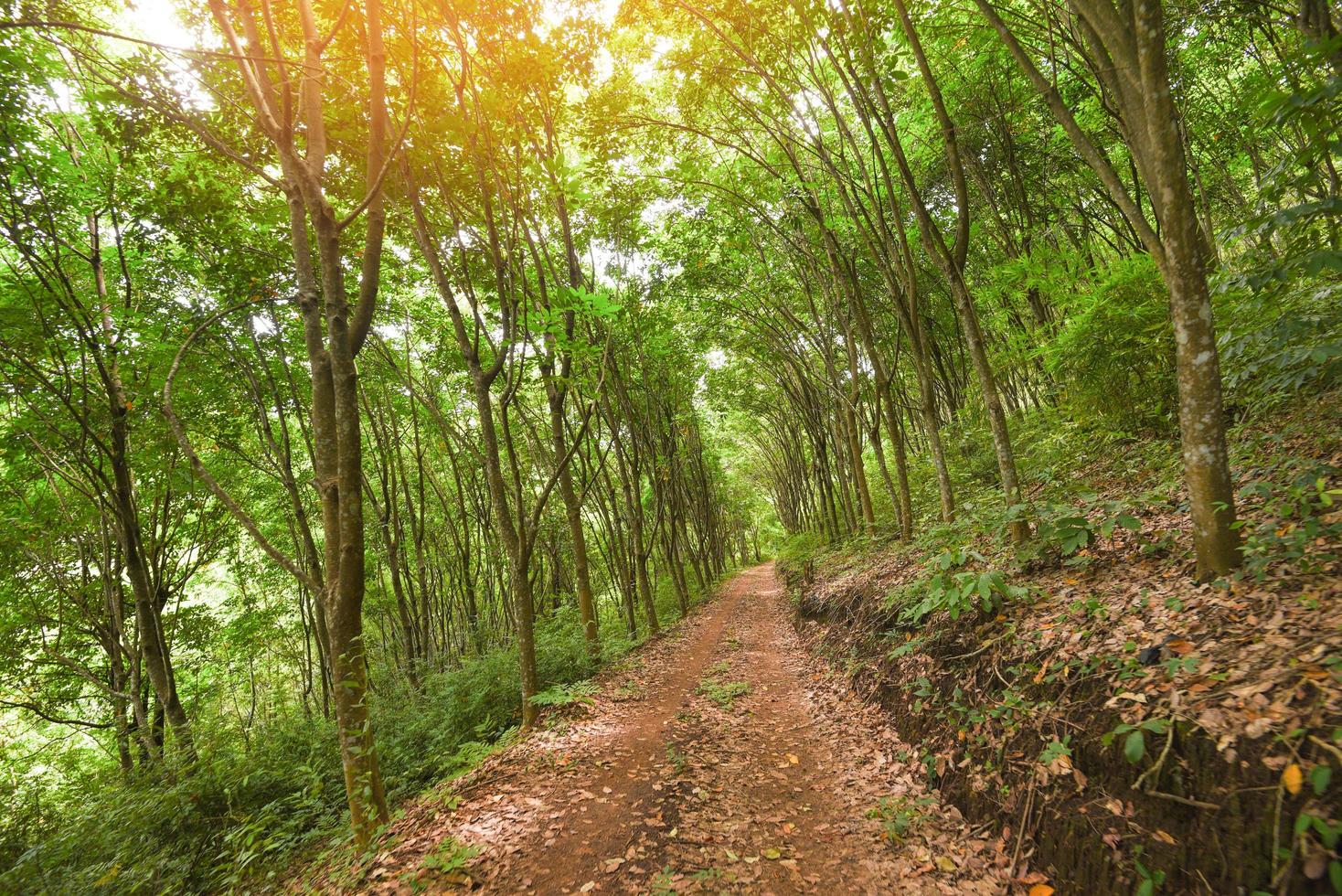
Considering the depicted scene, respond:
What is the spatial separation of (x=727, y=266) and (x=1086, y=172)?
7.74 m

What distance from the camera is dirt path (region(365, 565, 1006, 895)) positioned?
143 inches

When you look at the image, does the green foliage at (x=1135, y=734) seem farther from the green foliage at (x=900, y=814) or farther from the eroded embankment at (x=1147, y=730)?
the green foliage at (x=900, y=814)

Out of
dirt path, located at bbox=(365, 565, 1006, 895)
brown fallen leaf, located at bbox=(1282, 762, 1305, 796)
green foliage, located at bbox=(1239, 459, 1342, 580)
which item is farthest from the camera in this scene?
dirt path, located at bbox=(365, 565, 1006, 895)

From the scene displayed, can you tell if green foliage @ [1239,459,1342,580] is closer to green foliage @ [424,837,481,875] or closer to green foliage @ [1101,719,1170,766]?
green foliage @ [1101,719,1170,766]

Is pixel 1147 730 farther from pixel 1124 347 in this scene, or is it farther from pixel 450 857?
pixel 1124 347

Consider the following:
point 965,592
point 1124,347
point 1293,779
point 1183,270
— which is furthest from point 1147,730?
point 1124,347

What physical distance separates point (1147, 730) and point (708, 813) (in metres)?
3.36

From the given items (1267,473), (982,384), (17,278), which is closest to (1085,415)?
(982,384)

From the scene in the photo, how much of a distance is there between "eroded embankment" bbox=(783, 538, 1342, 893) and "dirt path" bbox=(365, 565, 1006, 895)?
19.4 inches

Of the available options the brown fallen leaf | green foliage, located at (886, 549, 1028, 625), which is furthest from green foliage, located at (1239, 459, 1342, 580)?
the brown fallen leaf

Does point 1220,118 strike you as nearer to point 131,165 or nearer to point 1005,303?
point 1005,303

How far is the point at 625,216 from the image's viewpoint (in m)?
11.5

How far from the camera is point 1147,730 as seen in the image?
9.00ft

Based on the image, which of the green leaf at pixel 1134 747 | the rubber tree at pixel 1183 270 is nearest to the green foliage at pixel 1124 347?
the rubber tree at pixel 1183 270
